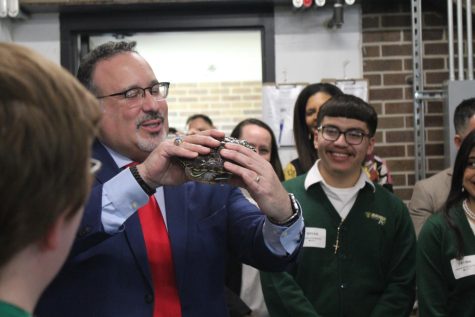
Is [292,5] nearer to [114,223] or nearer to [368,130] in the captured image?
[368,130]

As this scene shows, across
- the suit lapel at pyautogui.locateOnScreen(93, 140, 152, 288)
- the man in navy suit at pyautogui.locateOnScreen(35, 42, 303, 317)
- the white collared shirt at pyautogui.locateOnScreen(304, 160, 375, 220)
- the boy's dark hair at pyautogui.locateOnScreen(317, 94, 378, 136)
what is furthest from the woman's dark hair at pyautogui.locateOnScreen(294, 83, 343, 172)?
the suit lapel at pyautogui.locateOnScreen(93, 140, 152, 288)

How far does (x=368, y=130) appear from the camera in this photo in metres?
2.47

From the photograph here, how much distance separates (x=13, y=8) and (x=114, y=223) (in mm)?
2903

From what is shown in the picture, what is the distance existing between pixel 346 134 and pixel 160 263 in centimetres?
121

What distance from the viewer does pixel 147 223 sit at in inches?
58.4

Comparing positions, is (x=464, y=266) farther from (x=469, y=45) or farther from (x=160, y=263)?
(x=469, y=45)

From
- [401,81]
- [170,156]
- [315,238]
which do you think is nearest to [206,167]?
[170,156]

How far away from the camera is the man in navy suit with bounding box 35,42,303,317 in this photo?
4.43ft

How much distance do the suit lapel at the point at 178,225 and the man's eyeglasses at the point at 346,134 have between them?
1.01 m

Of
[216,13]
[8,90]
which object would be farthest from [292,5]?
[8,90]

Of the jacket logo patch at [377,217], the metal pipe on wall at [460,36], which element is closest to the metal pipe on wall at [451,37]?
the metal pipe on wall at [460,36]

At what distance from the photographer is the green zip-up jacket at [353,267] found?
89.4 inches

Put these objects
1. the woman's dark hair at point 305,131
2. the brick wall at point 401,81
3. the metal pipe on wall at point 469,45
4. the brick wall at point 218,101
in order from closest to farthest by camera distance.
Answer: the woman's dark hair at point 305,131 < the metal pipe on wall at point 469,45 < the brick wall at point 401,81 < the brick wall at point 218,101

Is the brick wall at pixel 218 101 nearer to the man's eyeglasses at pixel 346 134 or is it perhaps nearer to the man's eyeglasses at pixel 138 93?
the man's eyeglasses at pixel 346 134
